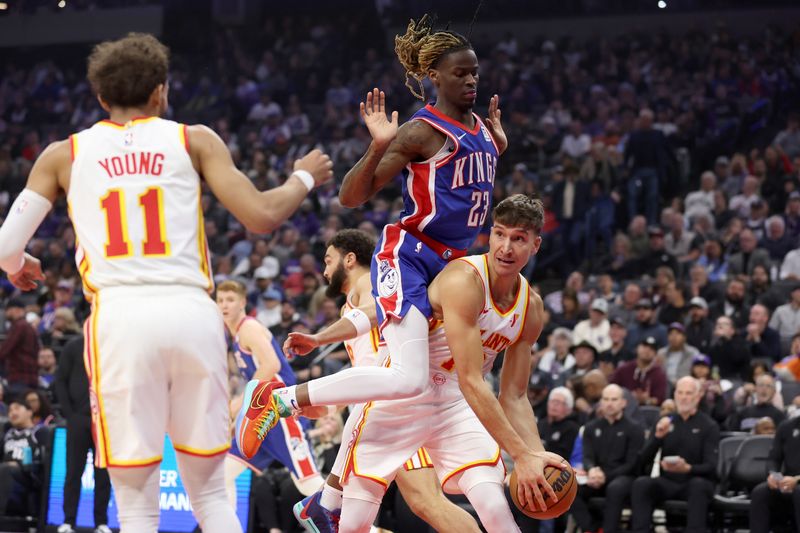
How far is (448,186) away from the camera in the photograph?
6.08m

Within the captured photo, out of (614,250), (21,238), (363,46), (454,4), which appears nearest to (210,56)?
(363,46)

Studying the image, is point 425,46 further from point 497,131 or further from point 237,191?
point 237,191

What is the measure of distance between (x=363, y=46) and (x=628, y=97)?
26.9 feet

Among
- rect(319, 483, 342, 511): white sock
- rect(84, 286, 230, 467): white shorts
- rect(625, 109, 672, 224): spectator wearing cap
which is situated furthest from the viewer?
rect(625, 109, 672, 224): spectator wearing cap

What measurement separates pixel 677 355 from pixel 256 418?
7849 millimetres

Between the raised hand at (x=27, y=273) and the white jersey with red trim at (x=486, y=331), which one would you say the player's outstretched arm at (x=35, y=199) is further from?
the white jersey with red trim at (x=486, y=331)

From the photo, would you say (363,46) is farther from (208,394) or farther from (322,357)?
(208,394)

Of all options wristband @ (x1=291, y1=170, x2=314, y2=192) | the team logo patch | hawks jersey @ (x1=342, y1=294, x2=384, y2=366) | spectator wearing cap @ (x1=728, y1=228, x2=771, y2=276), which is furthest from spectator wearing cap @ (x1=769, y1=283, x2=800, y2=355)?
wristband @ (x1=291, y1=170, x2=314, y2=192)

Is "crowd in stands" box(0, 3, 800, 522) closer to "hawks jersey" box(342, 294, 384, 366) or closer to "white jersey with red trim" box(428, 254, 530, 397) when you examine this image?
"hawks jersey" box(342, 294, 384, 366)

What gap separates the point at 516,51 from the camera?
2466 cm

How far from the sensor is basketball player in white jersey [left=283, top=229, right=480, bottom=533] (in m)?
6.26

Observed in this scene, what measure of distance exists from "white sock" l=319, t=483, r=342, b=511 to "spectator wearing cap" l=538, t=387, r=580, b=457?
196 inches

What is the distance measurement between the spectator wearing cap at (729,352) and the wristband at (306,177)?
350 inches

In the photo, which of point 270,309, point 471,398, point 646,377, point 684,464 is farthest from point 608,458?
point 270,309
